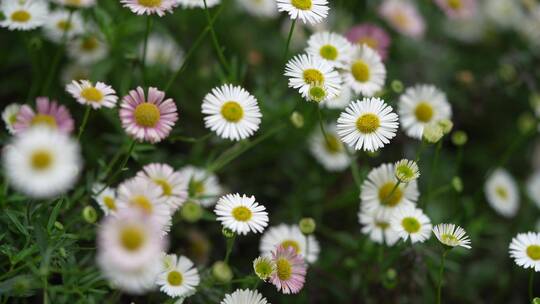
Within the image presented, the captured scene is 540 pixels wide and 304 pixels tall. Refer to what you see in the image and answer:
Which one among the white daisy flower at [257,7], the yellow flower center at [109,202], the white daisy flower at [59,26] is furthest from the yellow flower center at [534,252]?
the white daisy flower at [59,26]

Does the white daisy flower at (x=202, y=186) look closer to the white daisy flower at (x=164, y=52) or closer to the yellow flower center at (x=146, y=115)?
the yellow flower center at (x=146, y=115)

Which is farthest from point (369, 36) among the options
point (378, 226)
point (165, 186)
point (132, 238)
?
point (132, 238)

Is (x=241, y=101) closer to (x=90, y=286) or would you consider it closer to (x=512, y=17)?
(x=90, y=286)

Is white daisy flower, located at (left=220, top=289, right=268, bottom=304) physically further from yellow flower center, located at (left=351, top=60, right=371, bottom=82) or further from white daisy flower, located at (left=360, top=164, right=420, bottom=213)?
yellow flower center, located at (left=351, top=60, right=371, bottom=82)

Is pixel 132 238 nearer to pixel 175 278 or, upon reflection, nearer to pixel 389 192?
pixel 175 278

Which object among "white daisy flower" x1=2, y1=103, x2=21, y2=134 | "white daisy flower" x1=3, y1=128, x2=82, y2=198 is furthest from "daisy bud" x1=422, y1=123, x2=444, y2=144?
"white daisy flower" x1=2, y1=103, x2=21, y2=134

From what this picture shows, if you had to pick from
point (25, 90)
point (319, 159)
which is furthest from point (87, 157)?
point (319, 159)
